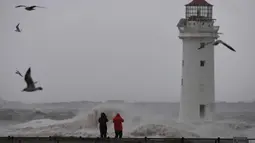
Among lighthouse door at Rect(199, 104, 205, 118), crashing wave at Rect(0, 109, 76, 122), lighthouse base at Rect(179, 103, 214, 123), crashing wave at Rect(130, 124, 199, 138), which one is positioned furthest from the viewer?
crashing wave at Rect(0, 109, 76, 122)

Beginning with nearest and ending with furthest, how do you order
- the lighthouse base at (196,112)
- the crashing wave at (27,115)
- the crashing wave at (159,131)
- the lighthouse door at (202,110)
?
the crashing wave at (159,131), the lighthouse base at (196,112), the lighthouse door at (202,110), the crashing wave at (27,115)

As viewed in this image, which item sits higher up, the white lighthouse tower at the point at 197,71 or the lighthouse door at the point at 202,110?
the white lighthouse tower at the point at 197,71

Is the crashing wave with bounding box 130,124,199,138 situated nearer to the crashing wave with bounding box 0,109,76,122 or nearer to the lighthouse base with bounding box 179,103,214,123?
the lighthouse base with bounding box 179,103,214,123

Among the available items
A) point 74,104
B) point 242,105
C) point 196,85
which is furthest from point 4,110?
point 196,85

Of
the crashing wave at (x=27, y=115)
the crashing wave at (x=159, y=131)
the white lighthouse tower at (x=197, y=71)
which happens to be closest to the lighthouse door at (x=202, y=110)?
the white lighthouse tower at (x=197, y=71)

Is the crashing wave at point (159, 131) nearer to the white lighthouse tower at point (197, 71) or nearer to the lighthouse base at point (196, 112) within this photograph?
the lighthouse base at point (196, 112)

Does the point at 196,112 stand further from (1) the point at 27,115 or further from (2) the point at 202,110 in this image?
(1) the point at 27,115

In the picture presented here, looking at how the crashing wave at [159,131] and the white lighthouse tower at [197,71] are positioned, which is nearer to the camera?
the crashing wave at [159,131]

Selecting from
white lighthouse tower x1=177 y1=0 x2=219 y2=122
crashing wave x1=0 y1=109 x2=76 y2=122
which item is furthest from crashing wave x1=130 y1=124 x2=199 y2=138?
crashing wave x1=0 y1=109 x2=76 y2=122

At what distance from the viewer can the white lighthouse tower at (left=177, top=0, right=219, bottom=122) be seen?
137 feet

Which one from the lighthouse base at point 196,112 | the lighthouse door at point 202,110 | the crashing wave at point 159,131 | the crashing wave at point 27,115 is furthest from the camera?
the crashing wave at point 27,115

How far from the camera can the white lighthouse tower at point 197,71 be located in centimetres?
4175

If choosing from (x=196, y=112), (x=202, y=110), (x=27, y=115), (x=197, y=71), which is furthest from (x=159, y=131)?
(x=27, y=115)

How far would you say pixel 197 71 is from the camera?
4175 centimetres
